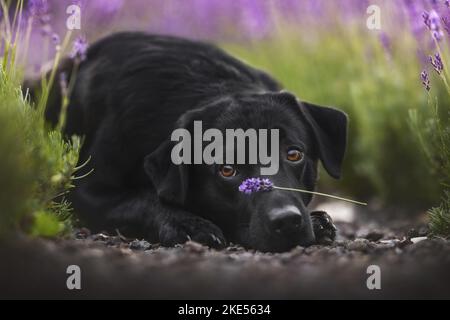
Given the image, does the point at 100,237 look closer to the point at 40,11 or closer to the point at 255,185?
the point at 255,185

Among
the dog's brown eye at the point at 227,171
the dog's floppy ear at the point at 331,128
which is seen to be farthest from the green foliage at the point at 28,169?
the dog's floppy ear at the point at 331,128

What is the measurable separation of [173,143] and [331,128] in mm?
922

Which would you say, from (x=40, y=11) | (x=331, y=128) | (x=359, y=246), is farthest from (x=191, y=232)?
(x=40, y=11)

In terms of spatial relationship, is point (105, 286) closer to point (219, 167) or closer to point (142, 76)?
point (219, 167)

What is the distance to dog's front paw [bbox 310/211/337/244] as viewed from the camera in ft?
12.8

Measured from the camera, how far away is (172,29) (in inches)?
428

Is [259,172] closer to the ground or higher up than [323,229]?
higher up

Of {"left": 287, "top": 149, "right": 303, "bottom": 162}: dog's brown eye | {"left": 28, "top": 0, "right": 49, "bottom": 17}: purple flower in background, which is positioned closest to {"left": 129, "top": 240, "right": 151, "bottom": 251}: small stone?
{"left": 287, "top": 149, "right": 303, "bottom": 162}: dog's brown eye

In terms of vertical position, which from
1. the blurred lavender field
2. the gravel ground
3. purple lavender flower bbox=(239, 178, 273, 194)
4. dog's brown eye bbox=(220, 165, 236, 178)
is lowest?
the gravel ground

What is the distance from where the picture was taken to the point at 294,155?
153 inches

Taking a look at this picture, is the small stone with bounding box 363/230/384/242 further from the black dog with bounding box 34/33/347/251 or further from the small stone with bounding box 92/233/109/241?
the small stone with bounding box 92/233/109/241

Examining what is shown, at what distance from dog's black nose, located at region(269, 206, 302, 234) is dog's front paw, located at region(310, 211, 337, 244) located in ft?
1.43
